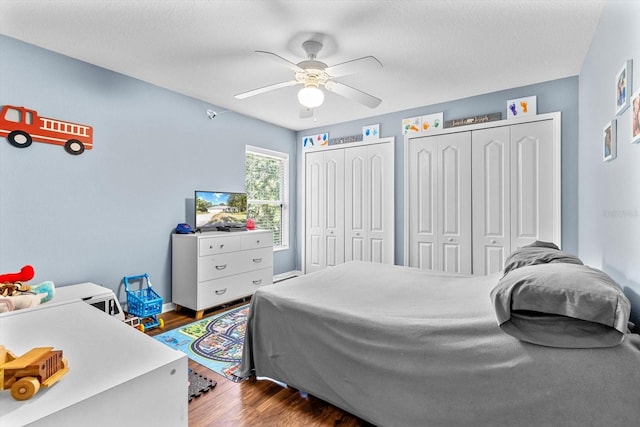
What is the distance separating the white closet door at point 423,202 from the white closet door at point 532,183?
87 centimetres

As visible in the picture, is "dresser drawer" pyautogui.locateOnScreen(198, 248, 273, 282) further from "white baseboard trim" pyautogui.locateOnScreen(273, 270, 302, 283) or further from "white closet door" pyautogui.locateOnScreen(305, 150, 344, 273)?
"white closet door" pyautogui.locateOnScreen(305, 150, 344, 273)

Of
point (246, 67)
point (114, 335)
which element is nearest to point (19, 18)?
point (246, 67)

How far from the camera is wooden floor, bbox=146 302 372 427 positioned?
1.77 meters

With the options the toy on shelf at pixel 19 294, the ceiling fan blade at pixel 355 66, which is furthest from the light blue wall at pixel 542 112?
the toy on shelf at pixel 19 294

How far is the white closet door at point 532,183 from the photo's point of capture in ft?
10.8

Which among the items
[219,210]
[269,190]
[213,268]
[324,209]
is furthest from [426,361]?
[269,190]

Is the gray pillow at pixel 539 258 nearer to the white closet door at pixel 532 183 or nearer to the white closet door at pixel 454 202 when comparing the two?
the white closet door at pixel 532 183

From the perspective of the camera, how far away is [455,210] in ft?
12.5

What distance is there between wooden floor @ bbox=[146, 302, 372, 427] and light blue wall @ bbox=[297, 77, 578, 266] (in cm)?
266

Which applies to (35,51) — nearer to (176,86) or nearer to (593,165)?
(176,86)

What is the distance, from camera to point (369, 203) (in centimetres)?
453

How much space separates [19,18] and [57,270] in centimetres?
197

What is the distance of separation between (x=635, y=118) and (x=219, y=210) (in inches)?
148

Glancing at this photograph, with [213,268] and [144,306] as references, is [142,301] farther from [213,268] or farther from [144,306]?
[213,268]
